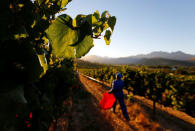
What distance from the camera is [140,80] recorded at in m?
9.59

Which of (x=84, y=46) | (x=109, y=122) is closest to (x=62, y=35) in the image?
(x=84, y=46)

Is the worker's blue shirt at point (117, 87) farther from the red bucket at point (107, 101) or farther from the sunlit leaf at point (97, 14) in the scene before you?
the sunlit leaf at point (97, 14)

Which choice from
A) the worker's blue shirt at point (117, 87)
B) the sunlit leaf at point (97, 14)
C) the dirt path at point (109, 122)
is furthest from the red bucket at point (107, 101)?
the sunlit leaf at point (97, 14)

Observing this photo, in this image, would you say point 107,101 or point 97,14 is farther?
point 107,101

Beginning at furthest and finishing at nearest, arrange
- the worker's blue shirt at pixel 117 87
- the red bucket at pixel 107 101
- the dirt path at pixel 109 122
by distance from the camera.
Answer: the worker's blue shirt at pixel 117 87 < the red bucket at pixel 107 101 < the dirt path at pixel 109 122

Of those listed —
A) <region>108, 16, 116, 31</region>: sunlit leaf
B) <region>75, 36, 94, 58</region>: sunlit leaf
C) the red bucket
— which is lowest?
the red bucket

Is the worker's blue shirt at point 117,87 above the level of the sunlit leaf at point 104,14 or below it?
below

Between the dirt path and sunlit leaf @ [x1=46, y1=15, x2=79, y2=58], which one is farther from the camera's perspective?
the dirt path

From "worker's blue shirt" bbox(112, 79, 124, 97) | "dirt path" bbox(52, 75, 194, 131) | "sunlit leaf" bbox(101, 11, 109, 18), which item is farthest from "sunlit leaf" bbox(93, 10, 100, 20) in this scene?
"worker's blue shirt" bbox(112, 79, 124, 97)

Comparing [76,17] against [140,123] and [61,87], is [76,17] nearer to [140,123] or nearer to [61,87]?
[61,87]

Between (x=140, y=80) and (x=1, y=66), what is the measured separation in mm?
10035

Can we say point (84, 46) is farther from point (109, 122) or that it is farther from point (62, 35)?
point (109, 122)

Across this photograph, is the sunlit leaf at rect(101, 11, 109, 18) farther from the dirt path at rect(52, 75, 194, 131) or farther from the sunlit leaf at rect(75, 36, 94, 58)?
the dirt path at rect(52, 75, 194, 131)

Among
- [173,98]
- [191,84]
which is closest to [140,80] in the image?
[173,98]
